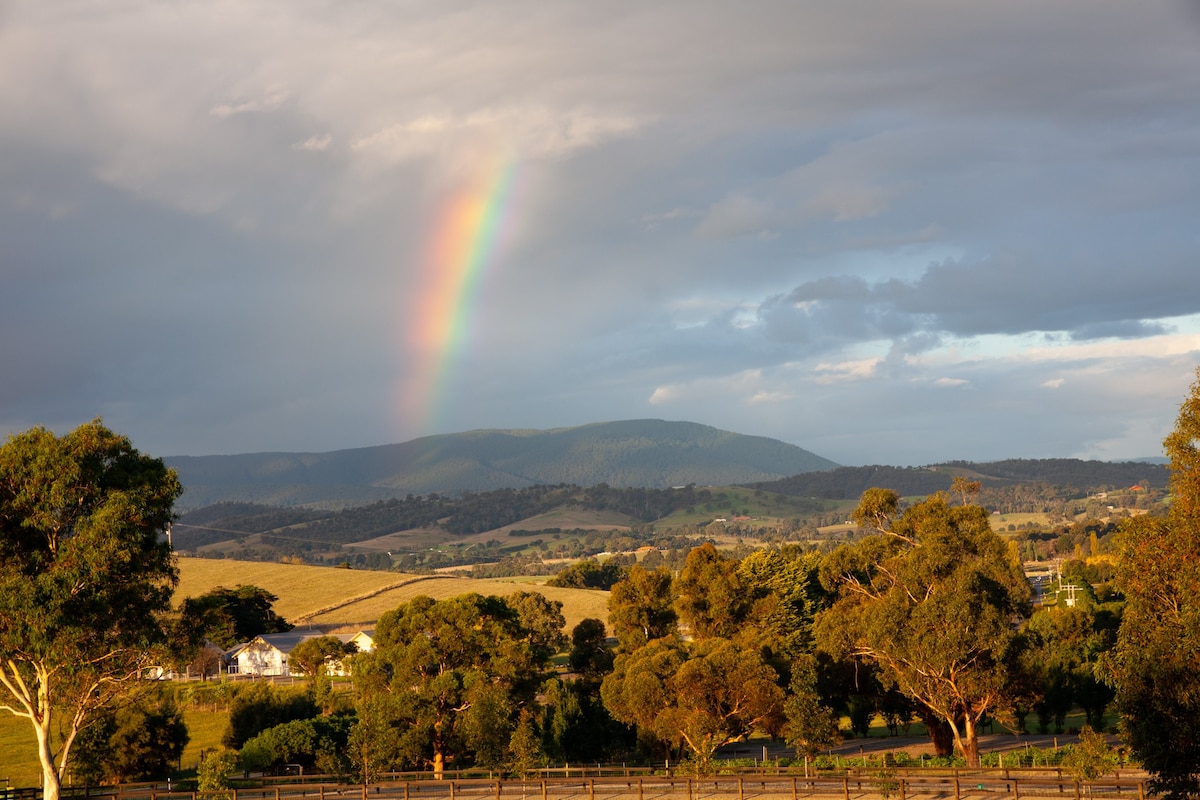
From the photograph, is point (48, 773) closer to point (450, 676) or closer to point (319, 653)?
point (450, 676)

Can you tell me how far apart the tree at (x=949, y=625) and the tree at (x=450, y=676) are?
718 inches

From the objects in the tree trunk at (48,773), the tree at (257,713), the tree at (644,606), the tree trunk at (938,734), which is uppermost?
the tree at (644,606)

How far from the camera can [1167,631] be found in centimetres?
3675

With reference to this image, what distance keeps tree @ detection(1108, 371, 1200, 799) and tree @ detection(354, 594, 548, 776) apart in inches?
1300

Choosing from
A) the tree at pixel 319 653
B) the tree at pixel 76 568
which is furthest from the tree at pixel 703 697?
the tree at pixel 319 653

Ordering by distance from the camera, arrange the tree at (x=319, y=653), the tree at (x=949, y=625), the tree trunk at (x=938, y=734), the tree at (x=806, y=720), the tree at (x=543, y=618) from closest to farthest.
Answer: the tree at (x=949, y=625), the tree at (x=806, y=720), the tree trunk at (x=938, y=734), the tree at (x=319, y=653), the tree at (x=543, y=618)

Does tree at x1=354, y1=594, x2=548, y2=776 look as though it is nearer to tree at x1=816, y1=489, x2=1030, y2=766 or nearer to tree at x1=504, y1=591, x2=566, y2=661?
tree at x1=816, y1=489, x2=1030, y2=766

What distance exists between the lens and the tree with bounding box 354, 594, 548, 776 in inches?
2411

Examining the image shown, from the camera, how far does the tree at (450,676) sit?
61.2 meters

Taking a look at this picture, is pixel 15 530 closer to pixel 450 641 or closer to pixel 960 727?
pixel 450 641

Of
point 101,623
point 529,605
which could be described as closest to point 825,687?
point 101,623

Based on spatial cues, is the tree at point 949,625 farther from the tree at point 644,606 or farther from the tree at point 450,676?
the tree at point 450,676

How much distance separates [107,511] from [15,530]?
3.99 m

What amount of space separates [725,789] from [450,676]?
58.2 ft
